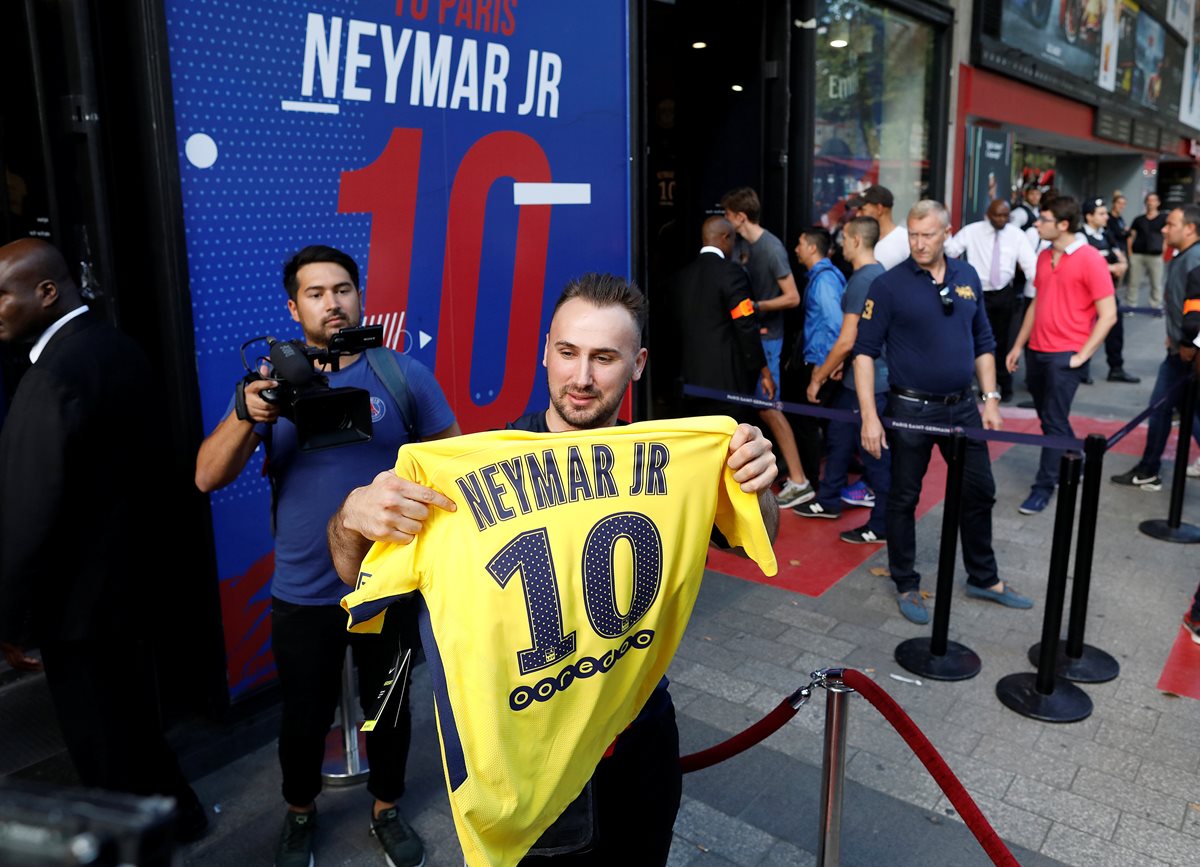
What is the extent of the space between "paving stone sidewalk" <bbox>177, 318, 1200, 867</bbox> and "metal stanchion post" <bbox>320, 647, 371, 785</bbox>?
0.06 m

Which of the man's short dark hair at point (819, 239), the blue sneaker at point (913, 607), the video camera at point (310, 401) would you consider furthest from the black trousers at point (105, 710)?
the man's short dark hair at point (819, 239)

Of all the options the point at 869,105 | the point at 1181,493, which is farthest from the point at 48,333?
the point at 869,105

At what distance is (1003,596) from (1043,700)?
117 cm

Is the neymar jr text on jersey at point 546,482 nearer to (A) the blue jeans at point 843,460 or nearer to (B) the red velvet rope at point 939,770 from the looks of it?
(B) the red velvet rope at point 939,770

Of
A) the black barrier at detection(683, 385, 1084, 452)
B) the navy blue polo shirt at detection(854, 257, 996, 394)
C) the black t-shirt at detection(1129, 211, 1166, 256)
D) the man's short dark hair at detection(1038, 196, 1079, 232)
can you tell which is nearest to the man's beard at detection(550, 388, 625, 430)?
the black barrier at detection(683, 385, 1084, 452)

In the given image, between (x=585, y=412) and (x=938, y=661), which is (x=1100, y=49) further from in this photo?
(x=585, y=412)

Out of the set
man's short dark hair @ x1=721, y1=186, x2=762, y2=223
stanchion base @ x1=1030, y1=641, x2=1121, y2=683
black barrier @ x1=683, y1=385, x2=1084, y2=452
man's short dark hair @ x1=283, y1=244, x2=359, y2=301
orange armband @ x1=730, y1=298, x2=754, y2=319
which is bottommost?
stanchion base @ x1=1030, y1=641, x2=1121, y2=683

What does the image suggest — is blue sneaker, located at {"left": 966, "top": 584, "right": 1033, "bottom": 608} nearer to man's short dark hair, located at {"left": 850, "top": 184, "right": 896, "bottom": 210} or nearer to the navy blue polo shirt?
the navy blue polo shirt

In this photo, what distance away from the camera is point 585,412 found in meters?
2.08

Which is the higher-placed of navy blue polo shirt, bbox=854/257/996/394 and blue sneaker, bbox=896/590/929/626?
navy blue polo shirt, bbox=854/257/996/394

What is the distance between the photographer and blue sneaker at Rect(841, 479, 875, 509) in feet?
23.3

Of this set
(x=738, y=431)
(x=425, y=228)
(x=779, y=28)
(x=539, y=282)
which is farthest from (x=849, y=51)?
(x=738, y=431)

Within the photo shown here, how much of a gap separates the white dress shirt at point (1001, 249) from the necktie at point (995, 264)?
0.8 inches

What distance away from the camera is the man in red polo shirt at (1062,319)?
674 cm
